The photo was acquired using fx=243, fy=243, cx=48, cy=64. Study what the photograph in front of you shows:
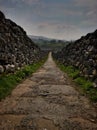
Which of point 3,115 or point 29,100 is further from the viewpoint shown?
point 29,100

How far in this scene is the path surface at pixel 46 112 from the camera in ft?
28.8

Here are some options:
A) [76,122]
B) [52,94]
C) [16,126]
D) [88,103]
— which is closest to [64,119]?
[76,122]

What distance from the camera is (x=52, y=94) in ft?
46.0

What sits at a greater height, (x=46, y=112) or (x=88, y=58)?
(x=88, y=58)

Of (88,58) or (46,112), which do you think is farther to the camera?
(88,58)

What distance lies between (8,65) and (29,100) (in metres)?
7.67

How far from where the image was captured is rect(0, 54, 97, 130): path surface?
8774 millimetres

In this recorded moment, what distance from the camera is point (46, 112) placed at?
33.7 feet

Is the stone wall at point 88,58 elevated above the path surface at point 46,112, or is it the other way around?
the stone wall at point 88,58

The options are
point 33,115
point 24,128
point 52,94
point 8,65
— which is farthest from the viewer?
point 8,65

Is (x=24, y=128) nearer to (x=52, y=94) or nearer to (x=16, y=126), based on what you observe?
(x=16, y=126)

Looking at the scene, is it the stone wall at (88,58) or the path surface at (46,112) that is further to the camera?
the stone wall at (88,58)

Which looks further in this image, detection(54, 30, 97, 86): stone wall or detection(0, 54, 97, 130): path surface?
detection(54, 30, 97, 86): stone wall

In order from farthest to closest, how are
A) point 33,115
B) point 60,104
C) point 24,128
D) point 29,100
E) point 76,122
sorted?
point 29,100 < point 60,104 < point 33,115 < point 76,122 < point 24,128
